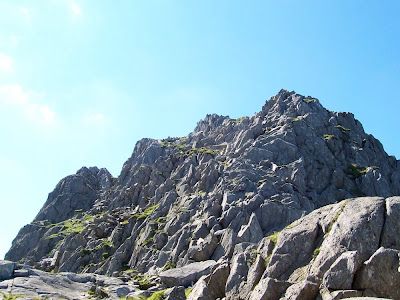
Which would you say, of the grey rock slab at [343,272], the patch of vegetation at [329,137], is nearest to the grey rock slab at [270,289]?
the grey rock slab at [343,272]

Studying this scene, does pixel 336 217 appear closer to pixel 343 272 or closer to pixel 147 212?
pixel 343 272

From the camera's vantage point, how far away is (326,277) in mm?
33344

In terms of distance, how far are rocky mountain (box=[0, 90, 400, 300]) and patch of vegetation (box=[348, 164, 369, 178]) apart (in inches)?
23.2

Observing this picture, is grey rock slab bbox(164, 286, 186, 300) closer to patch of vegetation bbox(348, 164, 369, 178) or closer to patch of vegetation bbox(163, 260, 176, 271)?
patch of vegetation bbox(163, 260, 176, 271)

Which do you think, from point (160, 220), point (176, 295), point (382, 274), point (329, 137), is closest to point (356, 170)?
point (329, 137)

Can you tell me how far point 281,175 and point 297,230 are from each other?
10876 centimetres

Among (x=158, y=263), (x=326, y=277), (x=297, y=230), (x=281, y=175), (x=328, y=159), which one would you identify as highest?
(x=328, y=159)

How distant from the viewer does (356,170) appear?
542 ft

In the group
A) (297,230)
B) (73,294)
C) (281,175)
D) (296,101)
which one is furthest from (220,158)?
(297,230)

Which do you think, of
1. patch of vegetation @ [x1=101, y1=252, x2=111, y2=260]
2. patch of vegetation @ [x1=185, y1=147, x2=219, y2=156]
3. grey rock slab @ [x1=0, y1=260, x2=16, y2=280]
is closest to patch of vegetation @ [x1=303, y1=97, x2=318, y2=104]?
patch of vegetation @ [x1=185, y1=147, x2=219, y2=156]

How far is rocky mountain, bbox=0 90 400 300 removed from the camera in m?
35.6

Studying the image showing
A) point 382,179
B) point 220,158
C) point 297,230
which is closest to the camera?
point 297,230

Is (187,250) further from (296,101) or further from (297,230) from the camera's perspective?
(296,101)

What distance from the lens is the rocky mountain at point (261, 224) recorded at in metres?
35.6
